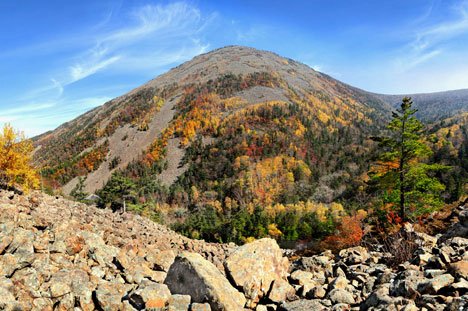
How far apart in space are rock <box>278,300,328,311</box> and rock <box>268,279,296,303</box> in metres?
0.38

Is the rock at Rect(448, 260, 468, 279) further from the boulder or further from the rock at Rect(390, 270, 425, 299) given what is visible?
the boulder

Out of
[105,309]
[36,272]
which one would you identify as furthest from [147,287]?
[36,272]

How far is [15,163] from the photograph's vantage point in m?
24.8

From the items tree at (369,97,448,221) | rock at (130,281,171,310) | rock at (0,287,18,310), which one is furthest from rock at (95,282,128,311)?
tree at (369,97,448,221)

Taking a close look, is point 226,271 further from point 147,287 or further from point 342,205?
Answer: point 342,205

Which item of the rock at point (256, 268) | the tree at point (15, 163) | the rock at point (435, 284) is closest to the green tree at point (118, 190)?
the tree at point (15, 163)

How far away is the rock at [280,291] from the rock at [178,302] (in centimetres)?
264

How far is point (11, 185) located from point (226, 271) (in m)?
22.9

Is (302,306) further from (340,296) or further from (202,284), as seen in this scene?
(202,284)

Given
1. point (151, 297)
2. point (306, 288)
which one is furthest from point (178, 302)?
point (306, 288)

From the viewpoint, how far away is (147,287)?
9461mm

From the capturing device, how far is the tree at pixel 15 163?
24094 mm

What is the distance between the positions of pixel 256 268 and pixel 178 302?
276 centimetres

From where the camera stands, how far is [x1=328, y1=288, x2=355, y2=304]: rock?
27.9 feet
